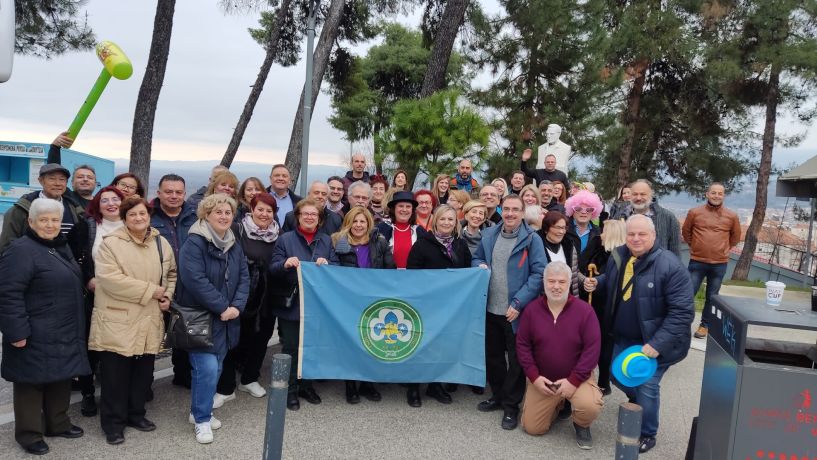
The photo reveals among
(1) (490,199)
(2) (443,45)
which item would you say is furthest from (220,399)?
(2) (443,45)

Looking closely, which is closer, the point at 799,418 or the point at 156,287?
the point at 799,418

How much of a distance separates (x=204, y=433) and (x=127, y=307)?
3.56ft

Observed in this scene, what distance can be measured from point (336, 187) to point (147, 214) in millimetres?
2684

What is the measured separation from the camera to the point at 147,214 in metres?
4.22

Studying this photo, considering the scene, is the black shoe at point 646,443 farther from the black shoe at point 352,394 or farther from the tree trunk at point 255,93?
the tree trunk at point 255,93

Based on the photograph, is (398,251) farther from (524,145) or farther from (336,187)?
(524,145)

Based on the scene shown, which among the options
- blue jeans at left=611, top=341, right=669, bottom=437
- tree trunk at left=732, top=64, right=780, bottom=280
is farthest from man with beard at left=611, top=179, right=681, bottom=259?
tree trunk at left=732, top=64, right=780, bottom=280

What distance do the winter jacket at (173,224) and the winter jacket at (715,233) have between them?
6428 mm

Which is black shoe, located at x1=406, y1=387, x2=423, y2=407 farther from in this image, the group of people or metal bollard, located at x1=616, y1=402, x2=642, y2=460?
metal bollard, located at x1=616, y1=402, x2=642, y2=460

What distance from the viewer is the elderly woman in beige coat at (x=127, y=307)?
4062mm

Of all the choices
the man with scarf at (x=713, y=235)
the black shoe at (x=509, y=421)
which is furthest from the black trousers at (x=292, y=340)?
the man with scarf at (x=713, y=235)

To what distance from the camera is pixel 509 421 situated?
485 centimetres

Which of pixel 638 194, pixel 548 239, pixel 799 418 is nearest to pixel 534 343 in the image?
pixel 548 239

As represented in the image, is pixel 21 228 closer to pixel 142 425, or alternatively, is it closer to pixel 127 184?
pixel 127 184
